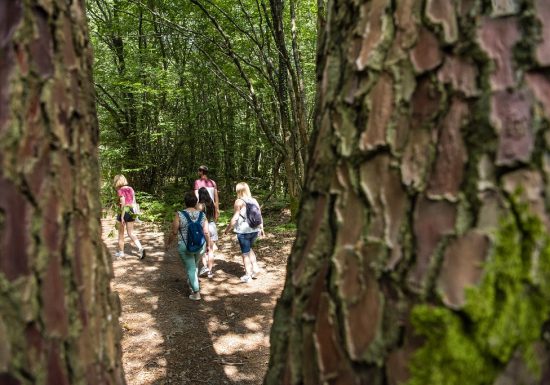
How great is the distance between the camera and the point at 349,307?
2.87 ft

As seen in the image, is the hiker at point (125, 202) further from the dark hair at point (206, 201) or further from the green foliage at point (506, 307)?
the green foliage at point (506, 307)

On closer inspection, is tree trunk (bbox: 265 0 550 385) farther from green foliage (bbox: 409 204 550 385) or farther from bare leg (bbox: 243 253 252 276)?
bare leg (bbox: 243 253 252 276)

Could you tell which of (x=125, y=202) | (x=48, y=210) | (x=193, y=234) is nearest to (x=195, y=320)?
(x=193, y=234)

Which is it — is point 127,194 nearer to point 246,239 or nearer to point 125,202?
point 125,202

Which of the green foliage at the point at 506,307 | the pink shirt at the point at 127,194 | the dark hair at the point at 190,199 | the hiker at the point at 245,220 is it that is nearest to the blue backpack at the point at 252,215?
the hiker at the point at 245,220

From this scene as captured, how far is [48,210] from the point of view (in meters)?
0.91

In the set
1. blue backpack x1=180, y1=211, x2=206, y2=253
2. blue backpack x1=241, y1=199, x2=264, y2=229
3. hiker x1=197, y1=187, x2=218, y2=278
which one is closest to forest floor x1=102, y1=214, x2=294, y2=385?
hiker x1=197, y1=187, x2=218, y2=278

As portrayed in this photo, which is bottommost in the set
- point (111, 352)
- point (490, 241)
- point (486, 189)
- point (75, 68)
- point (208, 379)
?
point (208, 379)

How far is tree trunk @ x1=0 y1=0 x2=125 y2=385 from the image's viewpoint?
86 cm

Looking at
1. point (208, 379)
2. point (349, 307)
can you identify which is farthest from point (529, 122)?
point (208, 379)

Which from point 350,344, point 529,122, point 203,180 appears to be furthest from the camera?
point 203,180

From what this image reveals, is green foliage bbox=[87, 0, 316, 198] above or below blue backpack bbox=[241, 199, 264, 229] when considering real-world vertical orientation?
above

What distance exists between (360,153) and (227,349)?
4.35 metres

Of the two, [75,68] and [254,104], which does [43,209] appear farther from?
[254,104]
